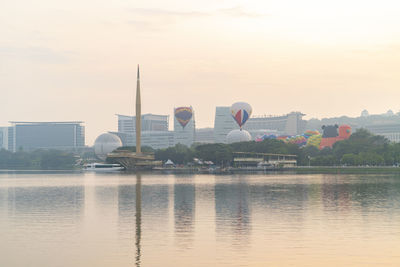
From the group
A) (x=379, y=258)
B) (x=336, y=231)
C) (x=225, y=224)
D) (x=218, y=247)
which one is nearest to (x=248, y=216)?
(x=225, y=224)

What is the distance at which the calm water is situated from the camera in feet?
105

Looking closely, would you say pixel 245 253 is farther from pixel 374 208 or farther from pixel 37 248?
pixel 374 208

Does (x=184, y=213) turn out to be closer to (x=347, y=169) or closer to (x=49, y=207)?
(x=49, y=207)

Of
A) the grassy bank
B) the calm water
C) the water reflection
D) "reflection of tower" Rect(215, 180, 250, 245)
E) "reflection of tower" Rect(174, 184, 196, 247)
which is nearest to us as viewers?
the calm water

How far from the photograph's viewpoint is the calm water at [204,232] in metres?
32.2

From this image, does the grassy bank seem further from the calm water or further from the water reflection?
the water reflection

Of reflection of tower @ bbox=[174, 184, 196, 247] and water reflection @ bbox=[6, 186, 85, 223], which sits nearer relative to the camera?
reflection of tower @ bbox=[174, 184, 196, 247]

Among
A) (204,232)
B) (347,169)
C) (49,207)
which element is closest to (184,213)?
(204,232)

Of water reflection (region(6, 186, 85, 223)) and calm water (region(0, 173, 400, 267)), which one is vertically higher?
calm water (region(0, 173, 400, 267))

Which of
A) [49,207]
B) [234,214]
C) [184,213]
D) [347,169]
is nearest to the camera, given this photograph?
[234,214]

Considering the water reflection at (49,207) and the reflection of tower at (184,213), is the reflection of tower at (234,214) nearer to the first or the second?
the reflection of tower at (184,213)

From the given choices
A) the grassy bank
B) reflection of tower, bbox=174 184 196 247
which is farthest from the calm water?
the grassy bank

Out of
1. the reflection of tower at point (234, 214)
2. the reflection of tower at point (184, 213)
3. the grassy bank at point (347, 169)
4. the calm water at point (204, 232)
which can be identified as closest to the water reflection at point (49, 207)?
the calm water at point (204, 232)

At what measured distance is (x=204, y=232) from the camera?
4134 centimetres
